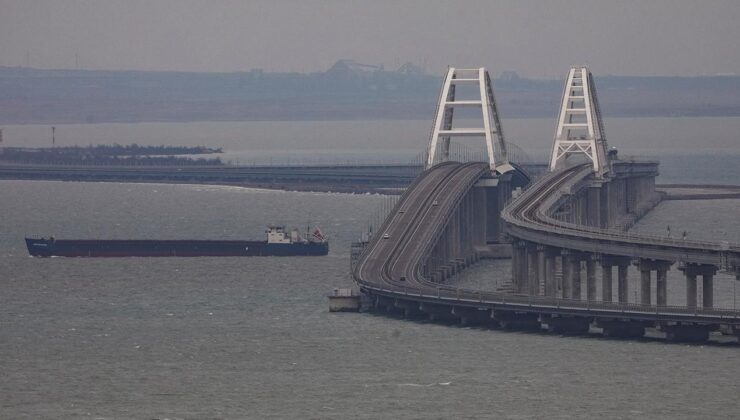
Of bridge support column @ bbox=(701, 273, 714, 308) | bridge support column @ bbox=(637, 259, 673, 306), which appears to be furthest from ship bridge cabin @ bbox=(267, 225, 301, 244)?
bridge support column @ bbox=(701, 273, 714, 308)

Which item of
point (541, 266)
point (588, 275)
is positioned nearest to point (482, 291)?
point (588, 275)

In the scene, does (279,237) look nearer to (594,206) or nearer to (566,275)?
(566,275)

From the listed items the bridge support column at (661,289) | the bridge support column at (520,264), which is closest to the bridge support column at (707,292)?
the bridge support column at (661,289)

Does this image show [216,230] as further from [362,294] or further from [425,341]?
[425,341]

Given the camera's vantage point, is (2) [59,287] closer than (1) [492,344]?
No

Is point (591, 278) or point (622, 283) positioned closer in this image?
point (622, 283)

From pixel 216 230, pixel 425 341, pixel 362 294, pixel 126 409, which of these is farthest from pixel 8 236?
pixel 126 409

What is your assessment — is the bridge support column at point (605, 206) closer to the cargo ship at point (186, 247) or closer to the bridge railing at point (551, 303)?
the cargo ship at point (186, 247)
